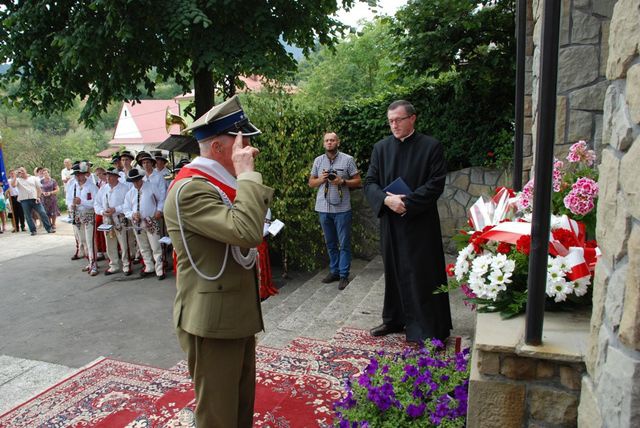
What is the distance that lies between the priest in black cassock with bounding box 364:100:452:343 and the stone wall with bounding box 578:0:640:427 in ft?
7.72

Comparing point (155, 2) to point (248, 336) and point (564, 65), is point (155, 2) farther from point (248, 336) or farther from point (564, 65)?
point (248, 336)

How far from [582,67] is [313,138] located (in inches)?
158

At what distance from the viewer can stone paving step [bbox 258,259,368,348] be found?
5047mm

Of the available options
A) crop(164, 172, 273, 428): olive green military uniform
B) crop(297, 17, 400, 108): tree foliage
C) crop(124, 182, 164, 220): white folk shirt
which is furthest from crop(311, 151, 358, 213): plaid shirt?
crop(297, 17, 400, 108): tree foliage

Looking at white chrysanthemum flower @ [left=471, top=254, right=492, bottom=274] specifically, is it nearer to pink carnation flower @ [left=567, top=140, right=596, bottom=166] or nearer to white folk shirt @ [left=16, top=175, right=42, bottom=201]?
pink carnation flower @ [left=567, top=140, right=596, bottom=166]

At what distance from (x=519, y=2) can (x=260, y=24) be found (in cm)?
520

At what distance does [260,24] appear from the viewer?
26.1ft

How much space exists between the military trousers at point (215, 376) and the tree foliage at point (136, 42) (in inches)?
214

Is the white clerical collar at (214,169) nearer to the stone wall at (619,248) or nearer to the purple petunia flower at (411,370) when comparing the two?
the purple petunia flower at (411,370)

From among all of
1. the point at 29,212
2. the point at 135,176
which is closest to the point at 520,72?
the point at 135,176

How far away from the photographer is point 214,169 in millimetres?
2561

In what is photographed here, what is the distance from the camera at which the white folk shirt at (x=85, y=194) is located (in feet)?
30.4

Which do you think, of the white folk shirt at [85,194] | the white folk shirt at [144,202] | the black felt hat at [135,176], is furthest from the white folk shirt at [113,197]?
the black felt hat at [135,176]

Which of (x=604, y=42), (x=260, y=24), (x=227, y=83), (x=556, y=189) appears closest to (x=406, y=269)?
(x=556, y=189)
